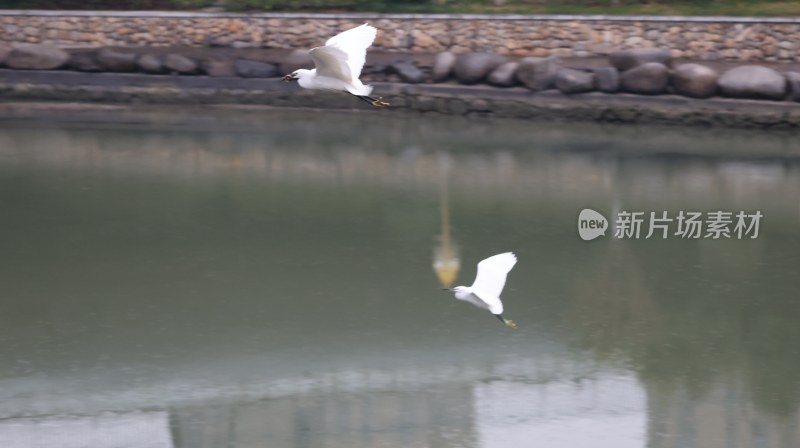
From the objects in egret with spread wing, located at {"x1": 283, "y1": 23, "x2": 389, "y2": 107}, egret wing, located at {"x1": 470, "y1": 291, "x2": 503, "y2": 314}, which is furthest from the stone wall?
egret wing, located at {"x1": 470, "y1": 291, "x2": 503, "y2": 314}

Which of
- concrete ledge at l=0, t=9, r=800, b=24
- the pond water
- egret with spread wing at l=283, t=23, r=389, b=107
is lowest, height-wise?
the pond water

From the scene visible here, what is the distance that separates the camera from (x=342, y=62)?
6805 millimetres

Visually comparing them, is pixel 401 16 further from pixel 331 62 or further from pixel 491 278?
pixel 491 278

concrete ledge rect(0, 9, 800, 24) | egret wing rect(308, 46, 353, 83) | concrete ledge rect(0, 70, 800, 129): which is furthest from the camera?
concrete ledge rect(0, 9, 800, 24)

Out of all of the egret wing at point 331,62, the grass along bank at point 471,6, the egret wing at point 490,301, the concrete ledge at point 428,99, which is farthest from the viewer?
the grass along bank at point 471,6

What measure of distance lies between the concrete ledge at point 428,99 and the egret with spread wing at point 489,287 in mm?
6312

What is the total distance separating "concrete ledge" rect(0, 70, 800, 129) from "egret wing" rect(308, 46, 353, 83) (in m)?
6.24

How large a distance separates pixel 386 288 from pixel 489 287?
7.24 ft

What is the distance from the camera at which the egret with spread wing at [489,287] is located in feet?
21.2

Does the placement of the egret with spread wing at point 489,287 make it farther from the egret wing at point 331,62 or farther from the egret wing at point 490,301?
the egret wing at point 331,62

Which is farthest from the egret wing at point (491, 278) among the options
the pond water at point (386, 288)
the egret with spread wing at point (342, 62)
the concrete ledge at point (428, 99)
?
the concrete ledge at point (428, 99)

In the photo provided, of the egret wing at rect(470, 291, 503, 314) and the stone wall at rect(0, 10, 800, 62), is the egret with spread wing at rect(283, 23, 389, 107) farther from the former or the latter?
the stone wall at rect(0, 10, 800, 62)

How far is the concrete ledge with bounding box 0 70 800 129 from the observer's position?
41.0ft

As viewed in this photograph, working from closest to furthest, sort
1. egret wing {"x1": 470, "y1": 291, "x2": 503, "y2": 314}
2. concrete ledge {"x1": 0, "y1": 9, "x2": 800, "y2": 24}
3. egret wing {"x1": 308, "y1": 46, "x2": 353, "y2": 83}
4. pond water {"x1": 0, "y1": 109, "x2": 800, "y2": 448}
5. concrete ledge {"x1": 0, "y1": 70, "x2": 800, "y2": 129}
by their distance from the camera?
egret wing {"x1": 470, "y1": 291, "x2": 503, "y2": 314} < egret wing {"x1": 308, "y1": 46, "x2": 353, "y2": 83} < pond water {"x1": 0, "y1": 109, "x2": 800, "y2": 448} < concrete ledge {"x1": 0, "y1": 70, "x2": 800, "y2": 129} < concrete ledge {"x1": 0, "y1": 9, "x2": 800, "y2": 24}
